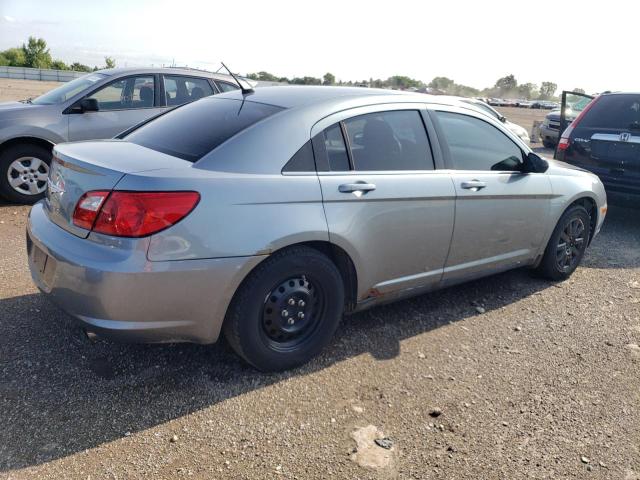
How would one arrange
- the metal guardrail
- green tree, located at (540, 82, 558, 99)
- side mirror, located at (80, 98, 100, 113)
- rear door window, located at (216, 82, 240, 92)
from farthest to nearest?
1. green tree, located at (540, 82, 558, 99)
2. the metal guardrail
3. rear door window, located at (216, 82, 240, 92)
4. side mirror, located at (80, 98, 100, 113)

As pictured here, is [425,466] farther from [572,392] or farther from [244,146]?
[244,146]

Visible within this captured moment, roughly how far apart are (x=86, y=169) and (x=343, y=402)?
6.10 feet

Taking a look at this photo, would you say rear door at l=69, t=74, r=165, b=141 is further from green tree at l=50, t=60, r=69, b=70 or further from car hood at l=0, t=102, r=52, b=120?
green tree at l=50, t=60, r=69, b=70

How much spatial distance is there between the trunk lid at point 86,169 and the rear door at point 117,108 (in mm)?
3750

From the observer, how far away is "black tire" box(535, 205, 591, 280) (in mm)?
4770

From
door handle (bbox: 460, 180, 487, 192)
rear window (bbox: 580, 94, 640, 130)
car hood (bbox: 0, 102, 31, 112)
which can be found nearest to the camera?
door handle (bbox: 460, 180, 487, 192)

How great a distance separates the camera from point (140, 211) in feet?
8.57

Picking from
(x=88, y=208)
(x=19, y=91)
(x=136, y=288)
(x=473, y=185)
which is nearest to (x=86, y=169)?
(x=88, y=208)

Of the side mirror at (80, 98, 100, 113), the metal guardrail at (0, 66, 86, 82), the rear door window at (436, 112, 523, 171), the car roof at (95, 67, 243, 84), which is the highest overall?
the metal guardrail at (0, 66, 86, 82)

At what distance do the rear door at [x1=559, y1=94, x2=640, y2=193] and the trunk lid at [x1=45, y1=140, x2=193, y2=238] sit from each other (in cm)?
556

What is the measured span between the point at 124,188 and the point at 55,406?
119 cm

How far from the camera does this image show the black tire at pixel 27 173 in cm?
635

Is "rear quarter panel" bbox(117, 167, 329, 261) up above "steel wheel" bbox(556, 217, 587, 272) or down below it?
above

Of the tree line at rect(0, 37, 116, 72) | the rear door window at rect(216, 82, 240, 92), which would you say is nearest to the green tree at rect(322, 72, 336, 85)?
the rear door window at rect(216, 82, 240, 92)
